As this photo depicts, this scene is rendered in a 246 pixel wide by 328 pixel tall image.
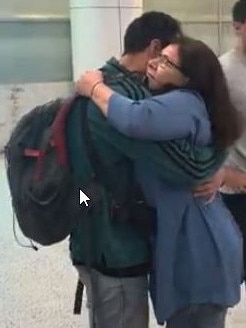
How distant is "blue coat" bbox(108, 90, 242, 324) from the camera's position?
1.50 m

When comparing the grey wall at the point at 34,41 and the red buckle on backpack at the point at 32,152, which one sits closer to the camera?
the red buckle on backpack at the point at 32,152

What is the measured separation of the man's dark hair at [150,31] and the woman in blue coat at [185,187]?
6cm

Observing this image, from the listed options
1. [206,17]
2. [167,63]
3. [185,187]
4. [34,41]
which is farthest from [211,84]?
[206,17]

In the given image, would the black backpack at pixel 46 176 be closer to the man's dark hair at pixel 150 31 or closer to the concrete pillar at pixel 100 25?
the man's dark hair at pixel 150 31

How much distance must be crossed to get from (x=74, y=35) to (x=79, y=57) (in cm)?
29

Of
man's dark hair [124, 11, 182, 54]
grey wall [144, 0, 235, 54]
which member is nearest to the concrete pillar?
grey wall [144, 0, 235, 54]

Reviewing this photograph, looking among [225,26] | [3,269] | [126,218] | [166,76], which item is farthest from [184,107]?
[225,26]

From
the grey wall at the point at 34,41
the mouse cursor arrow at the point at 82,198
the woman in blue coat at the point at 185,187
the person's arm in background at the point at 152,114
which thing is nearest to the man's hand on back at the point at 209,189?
the woman in blue coat at the point at 185,187

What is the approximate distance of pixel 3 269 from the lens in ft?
11.5

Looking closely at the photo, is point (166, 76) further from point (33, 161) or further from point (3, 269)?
point (3, 269)

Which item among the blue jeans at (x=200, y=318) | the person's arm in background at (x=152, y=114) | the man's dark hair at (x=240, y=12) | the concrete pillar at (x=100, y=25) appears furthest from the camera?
the concrete pillar at (x=100, y=25)

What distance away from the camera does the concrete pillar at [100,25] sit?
5777 mm

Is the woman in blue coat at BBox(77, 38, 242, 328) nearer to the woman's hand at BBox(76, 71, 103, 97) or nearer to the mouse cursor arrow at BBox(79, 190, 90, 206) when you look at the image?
the woman's hand at BBox(76, 71, 103, 97)

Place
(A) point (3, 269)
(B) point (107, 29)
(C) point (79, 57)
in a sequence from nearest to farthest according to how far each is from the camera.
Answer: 1. (A) point (3, 269)
2. (B) point (107, 29)
3. (C) point (79, 57)
